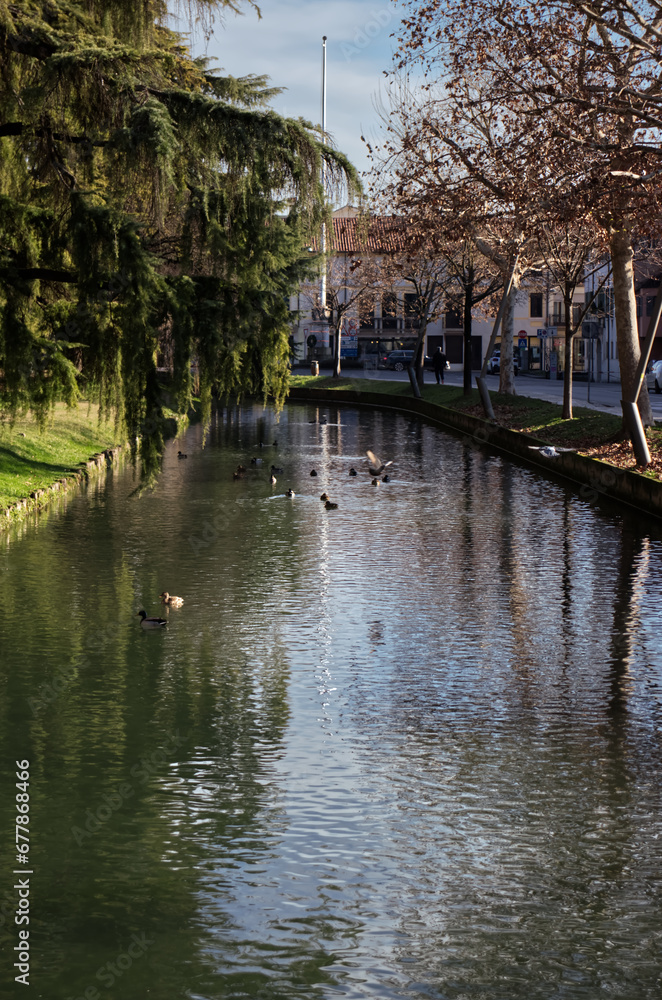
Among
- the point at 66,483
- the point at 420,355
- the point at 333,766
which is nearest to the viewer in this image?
the point at 333,766

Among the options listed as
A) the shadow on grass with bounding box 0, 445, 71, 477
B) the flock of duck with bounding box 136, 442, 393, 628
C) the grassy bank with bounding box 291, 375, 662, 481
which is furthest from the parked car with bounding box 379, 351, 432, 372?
the shadow on grass with bounding box 0, 445, 71, 477

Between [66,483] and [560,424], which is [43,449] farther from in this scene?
[560,424]

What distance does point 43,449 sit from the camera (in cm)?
2492

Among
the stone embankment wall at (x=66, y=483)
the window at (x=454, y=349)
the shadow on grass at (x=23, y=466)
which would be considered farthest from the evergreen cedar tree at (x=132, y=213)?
the window at (x=454, y=349)

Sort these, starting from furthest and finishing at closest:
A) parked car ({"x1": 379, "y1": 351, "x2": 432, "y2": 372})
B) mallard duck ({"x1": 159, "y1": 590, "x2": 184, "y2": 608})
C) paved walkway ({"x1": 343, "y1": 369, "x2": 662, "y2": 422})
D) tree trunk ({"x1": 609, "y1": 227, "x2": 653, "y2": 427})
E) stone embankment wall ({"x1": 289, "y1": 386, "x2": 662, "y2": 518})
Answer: parked car ({"x1": 379, "y1": 351, "x2": 432, "y2": 372}), paved walkway ({"x1": 343, "y1": 369, "x2": 662, "y2": 422}), tree trunk ({"x1": 609, "y1": 227, "x2": 653, "y2": 427}), stone embankment wall ({"x1": 289, "y1": 386, "x2": 662, "y2": 518}), mallard duck ({"x1": 159, "y1": 590, "x2": 184, "y2": 608})

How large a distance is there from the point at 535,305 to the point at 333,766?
102 metres

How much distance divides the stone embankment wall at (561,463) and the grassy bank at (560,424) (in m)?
0.44

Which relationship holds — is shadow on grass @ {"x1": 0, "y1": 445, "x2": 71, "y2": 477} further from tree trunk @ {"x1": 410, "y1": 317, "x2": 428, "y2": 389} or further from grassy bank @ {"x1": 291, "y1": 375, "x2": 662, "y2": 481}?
tree trunk @ {"x1": 410, "y1": 317, "x2": 428, "y2": 389}

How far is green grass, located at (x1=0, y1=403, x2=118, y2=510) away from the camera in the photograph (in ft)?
69.0

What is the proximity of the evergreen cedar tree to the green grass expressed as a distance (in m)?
1.44

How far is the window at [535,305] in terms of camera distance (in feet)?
353

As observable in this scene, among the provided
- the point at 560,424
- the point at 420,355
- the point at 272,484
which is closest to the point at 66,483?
the point at 272,484

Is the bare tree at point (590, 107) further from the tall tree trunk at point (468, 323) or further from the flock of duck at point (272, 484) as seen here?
the tall tree trunk at point (468, 323)

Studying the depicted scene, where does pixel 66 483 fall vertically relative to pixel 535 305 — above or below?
below
